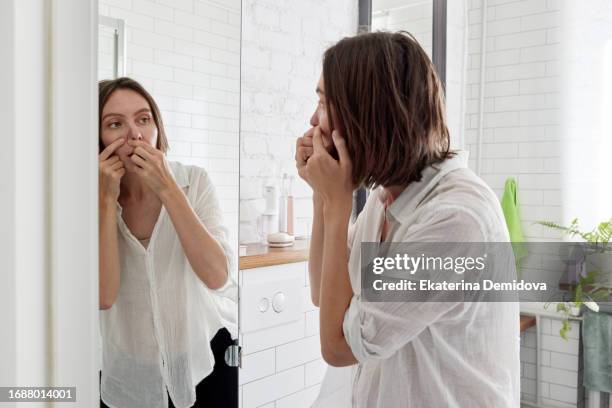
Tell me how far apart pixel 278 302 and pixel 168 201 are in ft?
1.06

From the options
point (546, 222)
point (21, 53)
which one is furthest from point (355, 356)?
point (546, 222)

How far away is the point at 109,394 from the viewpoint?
488mm

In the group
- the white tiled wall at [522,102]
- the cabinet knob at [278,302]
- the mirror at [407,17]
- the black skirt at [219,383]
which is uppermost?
the mirror at [407,17]

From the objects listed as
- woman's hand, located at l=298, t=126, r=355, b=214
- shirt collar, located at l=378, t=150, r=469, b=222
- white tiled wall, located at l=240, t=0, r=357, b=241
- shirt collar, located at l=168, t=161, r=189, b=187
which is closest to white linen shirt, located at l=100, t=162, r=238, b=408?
shirt collar, located at l=168, t=161, r=189, b=187

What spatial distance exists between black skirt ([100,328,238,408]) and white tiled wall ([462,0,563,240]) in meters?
1.59

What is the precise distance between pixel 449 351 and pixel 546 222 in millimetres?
1454

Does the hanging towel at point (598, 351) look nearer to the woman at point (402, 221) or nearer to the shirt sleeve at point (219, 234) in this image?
the woman at point (402, 221)

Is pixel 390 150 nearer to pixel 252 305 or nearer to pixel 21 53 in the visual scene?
pixel 252 305

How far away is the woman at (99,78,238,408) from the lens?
476 mm

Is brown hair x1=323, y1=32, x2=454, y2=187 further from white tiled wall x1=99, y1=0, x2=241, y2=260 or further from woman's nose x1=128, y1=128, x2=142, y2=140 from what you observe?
woman's nose x1=128, y1=128, x2=142, y2=140

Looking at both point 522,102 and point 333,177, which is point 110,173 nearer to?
point 333,177

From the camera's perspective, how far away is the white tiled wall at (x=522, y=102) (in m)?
1.89

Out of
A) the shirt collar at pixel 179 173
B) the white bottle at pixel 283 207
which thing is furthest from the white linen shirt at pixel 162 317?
the white bottle at pixel 283 207

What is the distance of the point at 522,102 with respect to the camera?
1.94 meters
